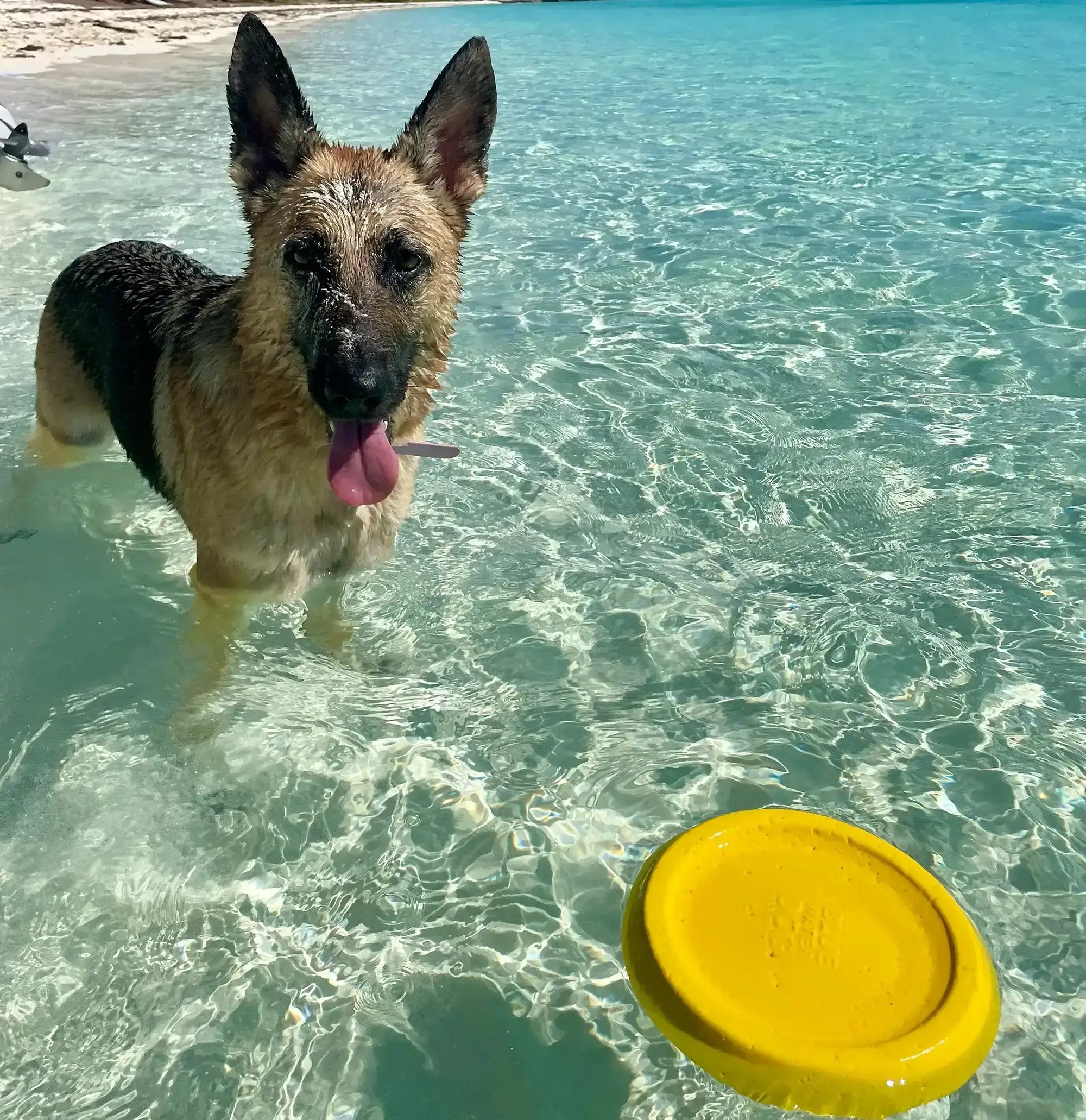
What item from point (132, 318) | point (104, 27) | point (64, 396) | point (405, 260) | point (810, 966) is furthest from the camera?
point (104, 27)

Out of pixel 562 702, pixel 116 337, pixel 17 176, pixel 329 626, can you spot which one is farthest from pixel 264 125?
pixel 17 176

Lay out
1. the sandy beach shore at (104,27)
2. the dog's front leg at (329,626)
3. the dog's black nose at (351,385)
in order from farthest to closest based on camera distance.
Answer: the sandy beach shore at (104,27), the dog's front leg at (329,626), the dog's black nose at (351,385)

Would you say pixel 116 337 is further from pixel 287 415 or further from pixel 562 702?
pixel 562 702

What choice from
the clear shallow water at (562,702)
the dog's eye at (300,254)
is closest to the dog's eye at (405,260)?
the dog's eye at (300,254)

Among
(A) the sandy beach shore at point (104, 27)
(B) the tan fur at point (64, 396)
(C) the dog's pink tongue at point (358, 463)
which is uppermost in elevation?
(A) the sandy beach shore at point (104, 27)

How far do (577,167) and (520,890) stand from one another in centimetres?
1199

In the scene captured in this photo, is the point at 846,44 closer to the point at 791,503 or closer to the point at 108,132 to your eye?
the point at 108,132

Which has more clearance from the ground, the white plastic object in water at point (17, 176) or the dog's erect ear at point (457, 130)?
the dog's erect ear at point (457, 130)

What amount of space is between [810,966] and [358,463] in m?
2.23

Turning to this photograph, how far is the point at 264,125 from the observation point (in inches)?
134

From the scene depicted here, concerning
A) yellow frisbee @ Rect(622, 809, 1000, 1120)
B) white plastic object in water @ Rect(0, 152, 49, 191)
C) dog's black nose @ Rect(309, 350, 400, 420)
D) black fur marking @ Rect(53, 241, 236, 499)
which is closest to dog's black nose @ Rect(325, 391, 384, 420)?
dog's black nose @ Rect(309, 350, 400, 420)

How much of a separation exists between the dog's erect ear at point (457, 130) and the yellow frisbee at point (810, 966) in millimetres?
2653

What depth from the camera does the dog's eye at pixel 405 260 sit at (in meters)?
3.19

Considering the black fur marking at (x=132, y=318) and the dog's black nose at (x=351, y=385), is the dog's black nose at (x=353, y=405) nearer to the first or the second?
the dog's black nose at (x=351, y=385)
